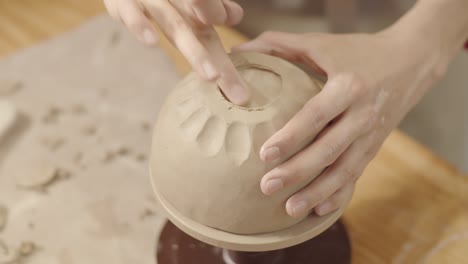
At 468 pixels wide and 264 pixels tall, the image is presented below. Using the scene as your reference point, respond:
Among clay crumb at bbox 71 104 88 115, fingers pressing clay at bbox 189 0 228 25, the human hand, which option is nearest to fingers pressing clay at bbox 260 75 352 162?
the human hand

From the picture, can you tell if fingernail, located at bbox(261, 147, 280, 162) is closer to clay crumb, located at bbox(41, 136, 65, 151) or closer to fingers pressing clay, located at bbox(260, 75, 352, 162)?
fingers pressing clay, located at bbox(260, 75, 352, 162)

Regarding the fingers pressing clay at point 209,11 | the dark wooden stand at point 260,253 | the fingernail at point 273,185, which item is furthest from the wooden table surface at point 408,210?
the fingers pressing clay at point 209,11

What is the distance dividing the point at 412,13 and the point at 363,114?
21cm

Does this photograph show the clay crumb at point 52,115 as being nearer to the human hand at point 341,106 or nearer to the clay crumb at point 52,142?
the clay crumb at point 52,142

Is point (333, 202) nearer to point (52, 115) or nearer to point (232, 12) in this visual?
point (232, 12)

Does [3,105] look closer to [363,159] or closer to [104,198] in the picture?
[104,198]

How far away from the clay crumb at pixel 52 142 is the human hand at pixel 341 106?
1.45 feet

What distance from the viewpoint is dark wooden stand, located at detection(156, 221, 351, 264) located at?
78cm

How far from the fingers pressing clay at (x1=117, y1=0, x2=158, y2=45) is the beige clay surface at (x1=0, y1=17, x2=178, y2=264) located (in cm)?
36

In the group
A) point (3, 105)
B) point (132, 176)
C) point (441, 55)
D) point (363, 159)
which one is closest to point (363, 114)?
point (363, 159)

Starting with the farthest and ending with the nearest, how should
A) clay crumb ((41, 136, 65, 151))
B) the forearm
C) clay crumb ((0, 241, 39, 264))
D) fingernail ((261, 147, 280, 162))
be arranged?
clay crumb ((41, 136, 65, 151)), clay crumb ((0, 241, 39, 264)), the forearm, fingernail ((261, 147, 280, 162))

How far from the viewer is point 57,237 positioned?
89cm

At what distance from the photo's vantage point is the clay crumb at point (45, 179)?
3.15 feet

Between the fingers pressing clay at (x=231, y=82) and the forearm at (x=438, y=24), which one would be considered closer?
the fingers pressing clay at (x=231, y=82)
